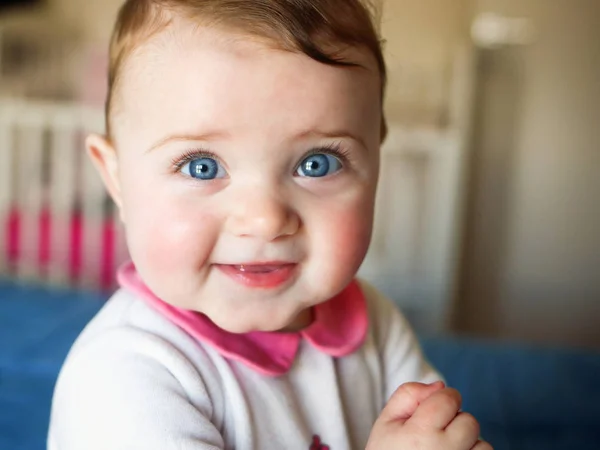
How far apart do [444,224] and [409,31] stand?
2.22 feet

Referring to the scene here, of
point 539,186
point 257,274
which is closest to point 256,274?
point 257,274

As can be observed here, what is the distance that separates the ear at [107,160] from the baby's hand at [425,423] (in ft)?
0.96

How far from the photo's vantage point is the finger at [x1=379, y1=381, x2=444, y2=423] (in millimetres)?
601

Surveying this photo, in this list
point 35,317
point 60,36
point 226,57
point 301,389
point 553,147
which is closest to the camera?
point 226,57

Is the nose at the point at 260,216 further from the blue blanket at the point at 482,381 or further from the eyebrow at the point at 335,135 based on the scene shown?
the blue blanket at the point at 482,381

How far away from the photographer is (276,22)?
1.86 ft

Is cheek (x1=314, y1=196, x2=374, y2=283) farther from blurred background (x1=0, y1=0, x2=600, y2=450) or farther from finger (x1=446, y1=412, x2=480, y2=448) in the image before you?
blurred background (x1=0, y1=0, x2=600, y2=450)

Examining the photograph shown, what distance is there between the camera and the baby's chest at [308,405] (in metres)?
0.63

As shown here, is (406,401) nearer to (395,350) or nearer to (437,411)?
(437,411)

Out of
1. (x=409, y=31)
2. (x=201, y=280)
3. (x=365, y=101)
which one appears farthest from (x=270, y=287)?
(x=409, y=31)

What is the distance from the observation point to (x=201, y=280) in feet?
1.95

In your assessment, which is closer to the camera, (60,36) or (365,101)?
(365,101)

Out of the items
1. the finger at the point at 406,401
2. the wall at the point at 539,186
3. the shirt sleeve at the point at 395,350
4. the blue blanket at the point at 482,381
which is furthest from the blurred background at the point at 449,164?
the finger at the point at 406,401

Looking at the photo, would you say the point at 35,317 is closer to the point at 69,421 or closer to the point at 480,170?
the point at 69,421
